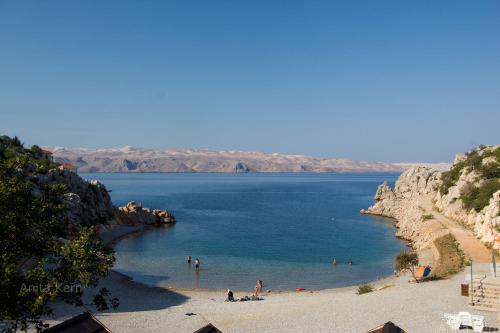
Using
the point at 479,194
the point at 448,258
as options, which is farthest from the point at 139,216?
the point at 479,194

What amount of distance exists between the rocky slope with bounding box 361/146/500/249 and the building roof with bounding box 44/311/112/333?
32.7 meters

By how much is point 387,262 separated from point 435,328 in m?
26.5

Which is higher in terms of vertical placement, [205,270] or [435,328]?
[435,328]

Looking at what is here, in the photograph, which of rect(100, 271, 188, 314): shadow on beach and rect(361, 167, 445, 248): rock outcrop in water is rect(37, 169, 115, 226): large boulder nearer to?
rect(100, 271, 188, 314): shadow on beach

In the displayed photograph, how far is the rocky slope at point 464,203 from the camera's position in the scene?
3943 centimetres

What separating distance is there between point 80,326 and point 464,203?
1970 inches

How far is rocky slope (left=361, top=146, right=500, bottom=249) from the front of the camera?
1552 inches

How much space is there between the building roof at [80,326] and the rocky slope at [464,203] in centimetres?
3266

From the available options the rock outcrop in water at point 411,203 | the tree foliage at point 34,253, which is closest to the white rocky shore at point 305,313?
the tree foliage at point 34,253

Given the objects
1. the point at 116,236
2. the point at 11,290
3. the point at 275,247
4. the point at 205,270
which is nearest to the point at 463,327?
the point at 11,290

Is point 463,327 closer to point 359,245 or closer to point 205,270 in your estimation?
point 205,270

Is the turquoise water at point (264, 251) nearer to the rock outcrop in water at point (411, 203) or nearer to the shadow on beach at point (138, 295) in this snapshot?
the shadow on beach at point (138, 295)

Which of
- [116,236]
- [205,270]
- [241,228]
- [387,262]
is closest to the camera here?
[205,270]

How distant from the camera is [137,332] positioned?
1955 centimetres
